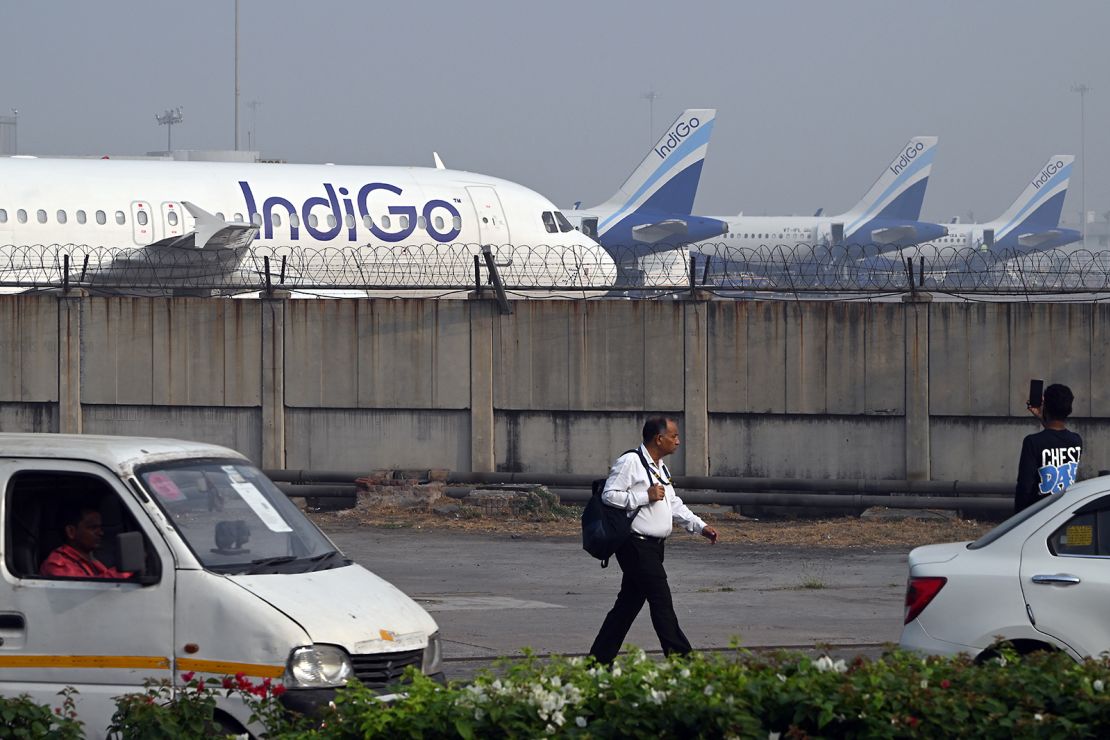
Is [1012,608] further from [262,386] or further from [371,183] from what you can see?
[371,183]

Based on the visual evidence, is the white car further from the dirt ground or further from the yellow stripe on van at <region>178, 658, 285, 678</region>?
the dirt ground

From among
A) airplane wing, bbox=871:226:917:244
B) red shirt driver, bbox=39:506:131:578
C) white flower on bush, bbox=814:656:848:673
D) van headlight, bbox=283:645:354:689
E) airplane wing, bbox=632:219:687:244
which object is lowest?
van headlight, bbox=283:645:354:689

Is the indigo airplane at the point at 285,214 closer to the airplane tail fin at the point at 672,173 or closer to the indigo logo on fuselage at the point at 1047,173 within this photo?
the airplane tail fin at the point at 672,173

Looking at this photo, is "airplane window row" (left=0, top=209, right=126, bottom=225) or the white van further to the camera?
"airplane window row" (left=0, top=209, right=126, bottom=225)

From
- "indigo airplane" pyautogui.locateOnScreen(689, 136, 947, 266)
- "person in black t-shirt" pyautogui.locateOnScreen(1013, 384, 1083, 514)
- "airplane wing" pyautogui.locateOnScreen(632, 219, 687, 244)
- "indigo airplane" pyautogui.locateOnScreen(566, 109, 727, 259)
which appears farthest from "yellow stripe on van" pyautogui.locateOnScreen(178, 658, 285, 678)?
"indigo airplane" pyautogui.locateOnScreen(689, 136, 947, 266)

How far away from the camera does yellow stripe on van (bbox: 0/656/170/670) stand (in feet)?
22.1

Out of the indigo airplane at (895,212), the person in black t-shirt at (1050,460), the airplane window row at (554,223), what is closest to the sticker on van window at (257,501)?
the person in black t-shirt at (1050,460)

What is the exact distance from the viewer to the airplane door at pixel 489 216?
3120 cm

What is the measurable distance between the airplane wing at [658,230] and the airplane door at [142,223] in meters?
41.9

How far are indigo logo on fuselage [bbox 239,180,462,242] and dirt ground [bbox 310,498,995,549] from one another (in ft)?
38.0

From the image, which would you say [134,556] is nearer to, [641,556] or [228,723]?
[228,723]

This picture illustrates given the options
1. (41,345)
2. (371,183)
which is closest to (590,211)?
(371,183)

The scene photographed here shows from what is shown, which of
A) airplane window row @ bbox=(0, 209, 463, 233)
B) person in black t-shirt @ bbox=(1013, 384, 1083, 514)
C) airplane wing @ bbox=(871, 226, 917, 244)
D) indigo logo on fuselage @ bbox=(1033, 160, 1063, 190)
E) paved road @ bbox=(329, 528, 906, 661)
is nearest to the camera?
person in black t-shirt @ bbox=(1013, 384, 1083, 514)

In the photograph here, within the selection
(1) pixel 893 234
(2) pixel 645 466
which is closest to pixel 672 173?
(1) pixel 893 234
